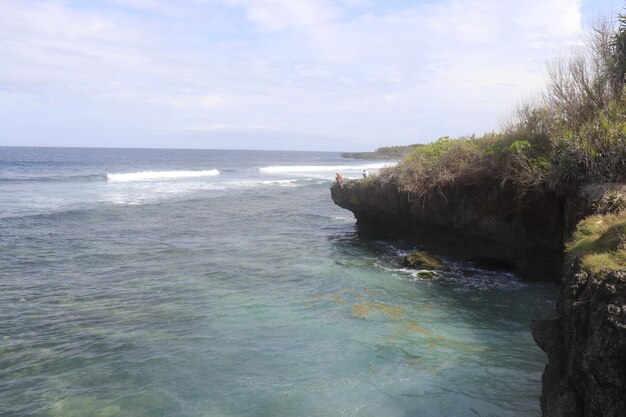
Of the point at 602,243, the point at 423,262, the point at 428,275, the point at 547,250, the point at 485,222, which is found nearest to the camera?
the point at 602,243

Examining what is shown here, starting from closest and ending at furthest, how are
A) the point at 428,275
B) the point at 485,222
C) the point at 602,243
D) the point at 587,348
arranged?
the point at 587,348
the point at 602,243
the point at 428,275
the point at 485,222

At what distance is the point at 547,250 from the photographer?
16.6 metres

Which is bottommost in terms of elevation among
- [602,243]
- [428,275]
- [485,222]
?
[428,275]

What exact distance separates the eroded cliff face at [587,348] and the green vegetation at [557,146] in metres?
7.46

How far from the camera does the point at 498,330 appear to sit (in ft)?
40.4

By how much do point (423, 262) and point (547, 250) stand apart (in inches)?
161

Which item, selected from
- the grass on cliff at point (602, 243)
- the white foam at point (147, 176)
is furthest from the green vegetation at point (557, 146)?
the white foam at point (147, 176)

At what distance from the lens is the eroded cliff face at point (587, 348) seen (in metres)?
5.62

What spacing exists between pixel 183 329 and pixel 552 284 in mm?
11739

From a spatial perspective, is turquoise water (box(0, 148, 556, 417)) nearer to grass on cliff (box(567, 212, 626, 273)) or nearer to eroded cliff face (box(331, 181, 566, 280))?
eroded cliff face (box(331, 181, 566, 280))

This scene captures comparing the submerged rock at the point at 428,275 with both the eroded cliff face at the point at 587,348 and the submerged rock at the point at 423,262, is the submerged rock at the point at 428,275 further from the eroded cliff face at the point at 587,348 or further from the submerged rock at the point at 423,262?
the eroded cliff face at the point at 587,348

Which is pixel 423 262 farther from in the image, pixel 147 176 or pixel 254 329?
pixel 147 176

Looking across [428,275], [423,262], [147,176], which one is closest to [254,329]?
[428,275]

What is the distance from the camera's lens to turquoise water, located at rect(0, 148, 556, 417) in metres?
9.05
